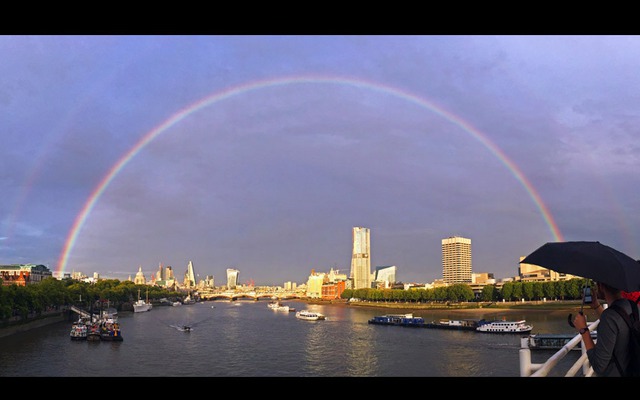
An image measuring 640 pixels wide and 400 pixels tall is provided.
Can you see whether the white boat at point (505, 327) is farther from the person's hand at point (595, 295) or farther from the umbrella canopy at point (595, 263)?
the umbrella canopy at point (595, 263)

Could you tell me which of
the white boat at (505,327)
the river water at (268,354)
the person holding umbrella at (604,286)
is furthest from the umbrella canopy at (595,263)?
the white boat at (505,327)

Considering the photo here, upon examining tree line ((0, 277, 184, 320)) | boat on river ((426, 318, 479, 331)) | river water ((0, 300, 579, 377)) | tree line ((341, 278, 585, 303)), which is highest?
tree line ((341, 278, 585, 303))

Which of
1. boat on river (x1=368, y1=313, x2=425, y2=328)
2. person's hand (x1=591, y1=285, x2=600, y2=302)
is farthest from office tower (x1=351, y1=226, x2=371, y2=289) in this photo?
person's hand (x1=591, y1=285, x2=600, y2=302)

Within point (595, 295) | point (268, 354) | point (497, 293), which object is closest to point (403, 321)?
point (268, 354)

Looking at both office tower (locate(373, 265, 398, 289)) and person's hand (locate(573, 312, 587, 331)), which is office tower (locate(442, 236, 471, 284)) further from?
person's hand (locate(573, 312, 587, 331))
